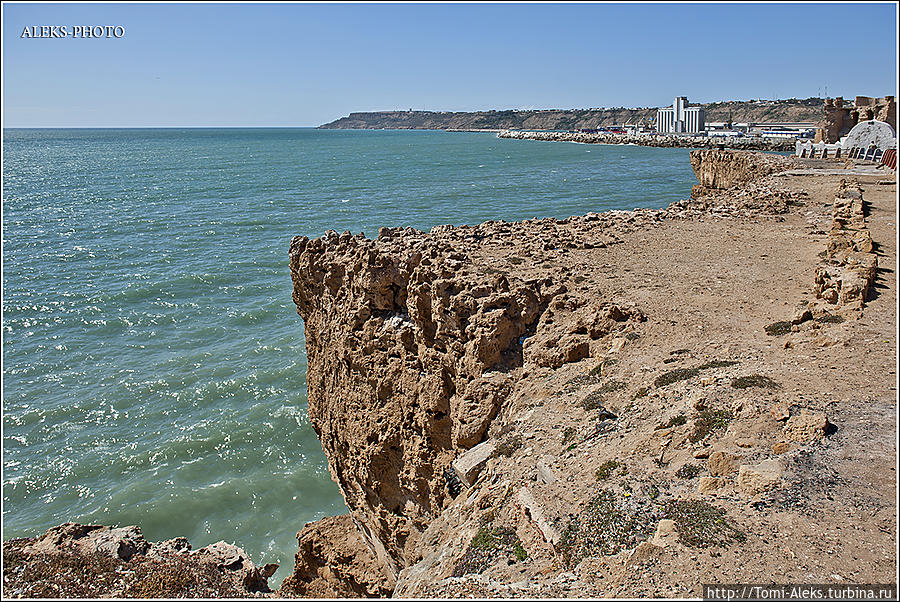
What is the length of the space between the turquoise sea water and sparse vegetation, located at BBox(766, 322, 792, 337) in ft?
38.3

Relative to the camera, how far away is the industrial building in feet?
453

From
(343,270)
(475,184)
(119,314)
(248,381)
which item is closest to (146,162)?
(475,184)

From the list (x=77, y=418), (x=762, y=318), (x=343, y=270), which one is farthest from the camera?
(x=77, y=418)

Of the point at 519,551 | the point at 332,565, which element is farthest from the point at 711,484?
the point at 332,565

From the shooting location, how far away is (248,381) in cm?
2230

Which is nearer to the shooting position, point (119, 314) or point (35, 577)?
point (35, 577)

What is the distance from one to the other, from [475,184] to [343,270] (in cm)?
5194

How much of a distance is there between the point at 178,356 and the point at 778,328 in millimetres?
21365

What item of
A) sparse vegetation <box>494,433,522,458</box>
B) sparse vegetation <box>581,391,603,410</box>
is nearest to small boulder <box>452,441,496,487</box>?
sparse vegetation <box>494,433,522,458</box>

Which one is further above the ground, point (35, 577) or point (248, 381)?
point (35, 577)

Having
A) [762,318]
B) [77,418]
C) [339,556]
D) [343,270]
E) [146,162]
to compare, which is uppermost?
[146,162]

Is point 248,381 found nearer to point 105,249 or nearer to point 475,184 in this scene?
point 105,249

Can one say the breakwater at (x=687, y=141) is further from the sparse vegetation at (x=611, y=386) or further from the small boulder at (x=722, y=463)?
the small boulder at (x=722, y=463)

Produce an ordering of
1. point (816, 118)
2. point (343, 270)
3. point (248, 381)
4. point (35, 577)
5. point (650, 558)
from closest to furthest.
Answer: point (650, 558) < point (35, 577) < point (343, 270) < point (248, 381) < point (816, 118)
